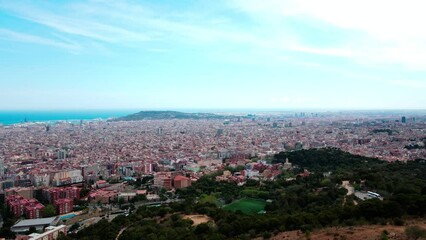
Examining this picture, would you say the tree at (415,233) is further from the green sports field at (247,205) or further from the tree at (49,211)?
the tree at (49,211)

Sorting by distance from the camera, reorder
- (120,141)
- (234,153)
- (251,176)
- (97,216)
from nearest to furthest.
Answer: (97,216), (251,176), (234,153), (120,141)

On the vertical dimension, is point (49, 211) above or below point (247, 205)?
below

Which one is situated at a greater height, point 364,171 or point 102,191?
point 364,171

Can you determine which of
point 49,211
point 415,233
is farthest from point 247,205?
point 415,233

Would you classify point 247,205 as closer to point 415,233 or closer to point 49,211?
point 49,211

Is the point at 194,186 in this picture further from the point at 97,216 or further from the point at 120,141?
the point at 120,141

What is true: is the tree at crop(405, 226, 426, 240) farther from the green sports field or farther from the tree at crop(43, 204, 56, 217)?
the tree at crop(43, 204, 56, 217)

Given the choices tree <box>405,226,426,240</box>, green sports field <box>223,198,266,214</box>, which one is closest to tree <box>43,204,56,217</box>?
green sports field <box>223,198,266,214</box>

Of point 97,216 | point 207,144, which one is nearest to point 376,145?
point 207,144
